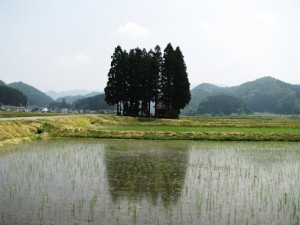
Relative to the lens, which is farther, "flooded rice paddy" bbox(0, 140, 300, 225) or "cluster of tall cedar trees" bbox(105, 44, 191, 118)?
"cluster of tall cedar trees" bbox(105, 44, 191, 118)

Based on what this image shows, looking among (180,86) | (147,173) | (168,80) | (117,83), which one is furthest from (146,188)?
(117,83)

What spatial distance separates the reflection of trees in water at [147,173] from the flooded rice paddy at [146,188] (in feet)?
0.13

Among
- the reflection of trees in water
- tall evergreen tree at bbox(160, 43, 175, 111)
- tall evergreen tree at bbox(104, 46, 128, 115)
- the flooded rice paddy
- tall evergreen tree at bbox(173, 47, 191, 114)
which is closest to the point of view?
the flooded rice paddy

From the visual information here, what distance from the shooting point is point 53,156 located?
22.4 metres

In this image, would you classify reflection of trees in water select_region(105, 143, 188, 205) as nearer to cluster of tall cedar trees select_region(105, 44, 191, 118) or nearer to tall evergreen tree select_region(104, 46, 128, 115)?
cluster of tall cedar trees select_region(105, 44, 191, 118)

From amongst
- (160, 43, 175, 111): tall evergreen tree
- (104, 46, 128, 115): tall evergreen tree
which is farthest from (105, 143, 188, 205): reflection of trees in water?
(104, 46, 128, 115): tall evergreen tree

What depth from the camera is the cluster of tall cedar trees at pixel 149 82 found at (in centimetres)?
7338

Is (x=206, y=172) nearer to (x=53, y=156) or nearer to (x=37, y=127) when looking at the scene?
(x=53, y=156)

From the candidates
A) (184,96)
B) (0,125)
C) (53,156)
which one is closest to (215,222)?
(53,156)

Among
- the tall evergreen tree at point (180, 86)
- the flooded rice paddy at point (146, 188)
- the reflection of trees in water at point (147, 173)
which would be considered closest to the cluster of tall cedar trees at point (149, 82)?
the tall evergreen tree at point (180, 86)

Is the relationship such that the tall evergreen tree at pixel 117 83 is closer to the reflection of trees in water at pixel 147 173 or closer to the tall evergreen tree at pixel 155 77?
the tall evergreen tree at pixel 155 77

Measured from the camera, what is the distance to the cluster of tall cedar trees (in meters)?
73.4

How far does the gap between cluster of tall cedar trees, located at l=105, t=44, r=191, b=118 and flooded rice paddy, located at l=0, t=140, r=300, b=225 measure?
49413 mm

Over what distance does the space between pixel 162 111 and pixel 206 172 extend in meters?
59.7
